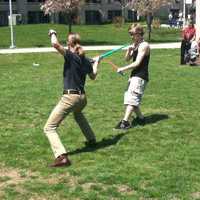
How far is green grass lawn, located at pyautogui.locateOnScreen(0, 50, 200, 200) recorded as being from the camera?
6816 millimetres

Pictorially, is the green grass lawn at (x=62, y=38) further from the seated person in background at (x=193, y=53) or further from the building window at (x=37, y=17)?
the building window at (x=37, y=17)

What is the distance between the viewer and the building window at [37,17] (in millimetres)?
76938

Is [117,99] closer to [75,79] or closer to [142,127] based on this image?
[142,127]

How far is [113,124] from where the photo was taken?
10617mm

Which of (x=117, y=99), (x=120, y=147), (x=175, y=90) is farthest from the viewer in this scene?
(x=175, y=90)

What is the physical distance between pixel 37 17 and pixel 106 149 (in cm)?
7021

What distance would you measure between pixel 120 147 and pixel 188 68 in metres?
12.6

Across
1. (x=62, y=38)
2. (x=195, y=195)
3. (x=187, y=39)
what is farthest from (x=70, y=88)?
(x=62, y=38)

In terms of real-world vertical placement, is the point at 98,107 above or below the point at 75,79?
below

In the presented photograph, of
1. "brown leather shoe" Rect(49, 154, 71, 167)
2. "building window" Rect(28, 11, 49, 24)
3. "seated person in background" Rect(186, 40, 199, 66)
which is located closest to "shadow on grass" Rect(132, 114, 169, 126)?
"brown leather shoe" Rect(49, 154, 71, 167)

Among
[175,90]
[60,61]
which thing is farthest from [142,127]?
[60,61]

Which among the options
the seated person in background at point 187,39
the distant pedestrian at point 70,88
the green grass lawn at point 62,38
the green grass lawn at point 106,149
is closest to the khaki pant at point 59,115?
the distant pedestrian at point 70,88

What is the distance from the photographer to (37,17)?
7750 cm

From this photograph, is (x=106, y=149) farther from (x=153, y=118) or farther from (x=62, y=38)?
(x=62, y=38)
